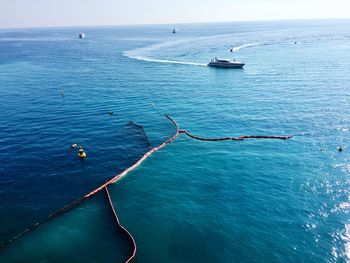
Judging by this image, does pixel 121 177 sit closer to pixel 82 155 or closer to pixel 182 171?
pixel 182 171

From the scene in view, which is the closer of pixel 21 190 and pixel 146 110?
pixel 21 190

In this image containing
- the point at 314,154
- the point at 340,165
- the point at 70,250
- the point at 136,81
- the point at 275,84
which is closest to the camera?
the point at 70,250

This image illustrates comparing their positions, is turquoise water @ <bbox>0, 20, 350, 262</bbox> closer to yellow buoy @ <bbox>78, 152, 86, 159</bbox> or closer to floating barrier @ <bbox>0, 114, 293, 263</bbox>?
Answer: floating barrier @ <bbox>0, 114, 293, 263</bbox>

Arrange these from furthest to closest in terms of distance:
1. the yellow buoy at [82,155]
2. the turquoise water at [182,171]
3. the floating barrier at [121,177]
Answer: the yellow buoy at [82,155]
the floating barrier at [121,177]
the turquoise water at [182,171]

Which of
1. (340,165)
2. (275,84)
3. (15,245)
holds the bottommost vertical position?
(15,245)

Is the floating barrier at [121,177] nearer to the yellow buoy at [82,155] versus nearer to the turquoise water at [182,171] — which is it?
the turquoise water at [182,171]

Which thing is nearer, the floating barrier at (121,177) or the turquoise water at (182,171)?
the turquoise water at (182,171)

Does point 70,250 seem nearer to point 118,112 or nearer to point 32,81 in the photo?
point 118,112

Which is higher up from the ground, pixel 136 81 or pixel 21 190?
pixel 136 81

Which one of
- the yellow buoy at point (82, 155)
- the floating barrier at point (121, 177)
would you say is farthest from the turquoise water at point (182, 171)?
the yellow buoy at point (82, 155)

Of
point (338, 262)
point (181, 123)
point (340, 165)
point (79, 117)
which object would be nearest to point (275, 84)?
point (181, 123)
